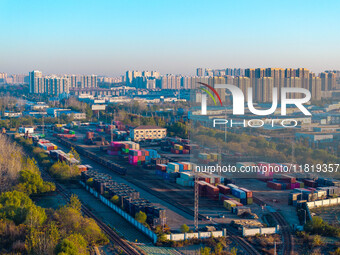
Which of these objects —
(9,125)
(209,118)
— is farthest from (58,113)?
(209,118)

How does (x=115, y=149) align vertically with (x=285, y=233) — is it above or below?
above

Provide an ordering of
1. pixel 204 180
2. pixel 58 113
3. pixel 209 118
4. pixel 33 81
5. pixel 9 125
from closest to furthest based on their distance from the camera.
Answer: pixel 204 180, pixel 209 118, pixel 9 125, pixel 58 113, pixel 33 81

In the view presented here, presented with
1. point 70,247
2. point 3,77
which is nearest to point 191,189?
point 70,247

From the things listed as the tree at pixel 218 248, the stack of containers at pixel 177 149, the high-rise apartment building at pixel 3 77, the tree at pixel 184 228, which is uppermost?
the high-rise apartment building at pixel 3 77

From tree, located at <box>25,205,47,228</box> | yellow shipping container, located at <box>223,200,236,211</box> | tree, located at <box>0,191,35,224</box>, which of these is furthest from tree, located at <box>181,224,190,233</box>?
tree, located at <box>0,191,35,224</box>

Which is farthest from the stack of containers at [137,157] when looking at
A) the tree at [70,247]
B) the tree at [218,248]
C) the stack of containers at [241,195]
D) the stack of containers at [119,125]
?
the stack of containers at [119,125]

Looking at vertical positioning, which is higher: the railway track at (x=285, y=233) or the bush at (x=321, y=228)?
the bush at (x=321, y=228)

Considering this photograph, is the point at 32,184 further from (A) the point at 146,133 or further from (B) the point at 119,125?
(B) the point at 119,125

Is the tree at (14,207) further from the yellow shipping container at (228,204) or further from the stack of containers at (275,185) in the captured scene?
the stack of containers at (275,185)

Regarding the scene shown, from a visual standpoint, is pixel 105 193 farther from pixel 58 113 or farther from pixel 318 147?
pixel 58 113

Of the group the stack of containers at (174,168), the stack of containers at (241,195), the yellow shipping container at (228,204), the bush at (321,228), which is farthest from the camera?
the stack of containers at (174,168)

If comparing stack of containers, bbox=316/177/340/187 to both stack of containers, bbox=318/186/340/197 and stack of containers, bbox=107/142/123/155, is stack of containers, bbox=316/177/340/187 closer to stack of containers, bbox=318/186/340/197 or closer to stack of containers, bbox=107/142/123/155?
stack of containers, bbox=318/186/340/197
